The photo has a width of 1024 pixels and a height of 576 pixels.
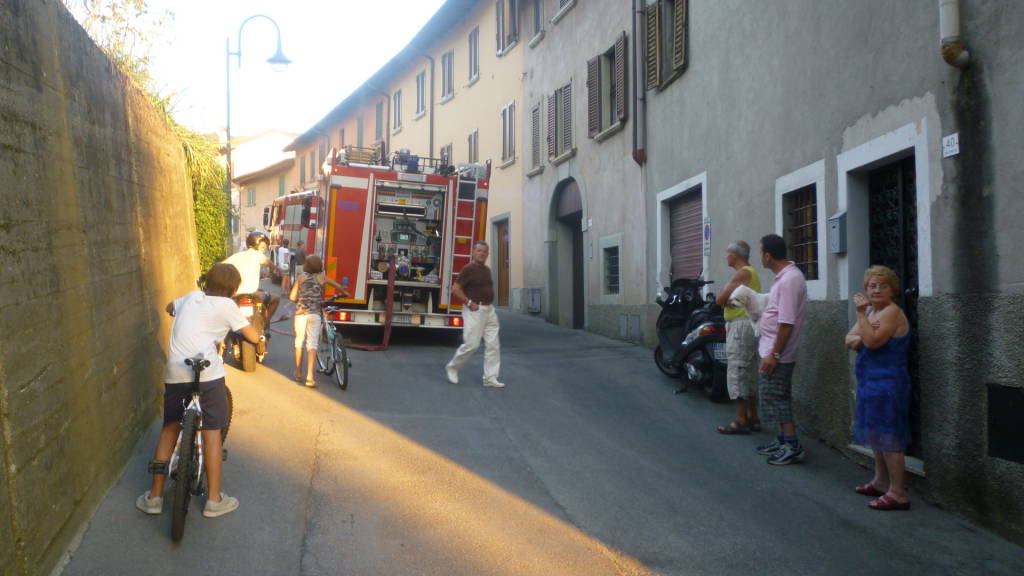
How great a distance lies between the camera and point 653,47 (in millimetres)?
13617

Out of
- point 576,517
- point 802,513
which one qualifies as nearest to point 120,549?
point 576,517

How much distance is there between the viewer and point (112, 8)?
12992 mm

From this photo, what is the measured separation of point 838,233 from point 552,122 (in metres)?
11.9

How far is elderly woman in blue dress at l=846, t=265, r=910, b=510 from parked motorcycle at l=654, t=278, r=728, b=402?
11.1ft

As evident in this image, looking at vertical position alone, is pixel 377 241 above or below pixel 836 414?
above

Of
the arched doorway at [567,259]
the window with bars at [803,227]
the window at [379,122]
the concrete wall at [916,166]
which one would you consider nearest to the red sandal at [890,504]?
the concrete wall at [916,166]

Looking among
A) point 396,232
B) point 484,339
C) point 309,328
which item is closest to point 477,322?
point 484,339

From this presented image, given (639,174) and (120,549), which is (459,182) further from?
(120,549)

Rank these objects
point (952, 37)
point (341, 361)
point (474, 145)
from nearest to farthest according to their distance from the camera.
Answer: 1. point (952, 37)
2. point (341, 361)
3. point (474, 145)

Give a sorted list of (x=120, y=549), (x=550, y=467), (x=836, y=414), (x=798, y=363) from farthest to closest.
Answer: (x=798, y=363), (x=836, y=414), (x=550, y=467), (x=120, y=549)

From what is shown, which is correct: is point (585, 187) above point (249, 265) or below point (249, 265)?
above

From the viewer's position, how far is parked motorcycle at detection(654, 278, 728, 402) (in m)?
9.70

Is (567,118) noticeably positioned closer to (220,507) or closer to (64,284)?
(220,507)

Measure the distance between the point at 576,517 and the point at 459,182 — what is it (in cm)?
969
